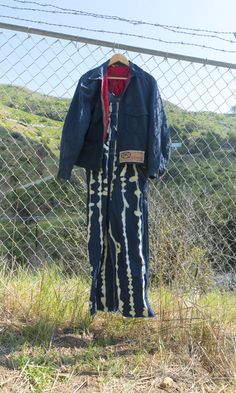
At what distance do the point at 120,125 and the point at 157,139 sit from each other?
0.23 metres

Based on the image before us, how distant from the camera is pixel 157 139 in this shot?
2.47 metres

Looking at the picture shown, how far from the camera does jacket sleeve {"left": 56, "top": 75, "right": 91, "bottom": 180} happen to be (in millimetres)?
2443

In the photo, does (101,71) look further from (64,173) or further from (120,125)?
(64,173)

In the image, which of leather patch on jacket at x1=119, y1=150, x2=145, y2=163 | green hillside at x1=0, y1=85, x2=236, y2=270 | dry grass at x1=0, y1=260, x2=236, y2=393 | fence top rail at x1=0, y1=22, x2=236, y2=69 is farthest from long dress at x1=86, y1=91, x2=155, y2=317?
green hillside at x1=0, y1=85, x2=236, y2=270

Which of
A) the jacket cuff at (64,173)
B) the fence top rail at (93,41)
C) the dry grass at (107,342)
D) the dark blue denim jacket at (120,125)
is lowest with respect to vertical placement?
the dry grass at (107,342)

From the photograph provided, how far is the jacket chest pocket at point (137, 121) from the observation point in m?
2.47

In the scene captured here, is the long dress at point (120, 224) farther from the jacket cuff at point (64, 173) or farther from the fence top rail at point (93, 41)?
the fence top rail at point (93, 41)

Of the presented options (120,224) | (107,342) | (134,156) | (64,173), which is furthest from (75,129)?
(107,342)

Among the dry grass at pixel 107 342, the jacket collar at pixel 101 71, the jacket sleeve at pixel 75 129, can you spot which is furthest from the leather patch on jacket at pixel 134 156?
the dry grass at pixel 107 342

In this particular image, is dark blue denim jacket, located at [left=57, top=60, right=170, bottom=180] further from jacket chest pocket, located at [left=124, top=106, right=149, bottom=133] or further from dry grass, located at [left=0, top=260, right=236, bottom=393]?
dry grass, located at [left=0, top=260, right=236, bottom=393]

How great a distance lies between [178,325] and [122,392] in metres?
0.59

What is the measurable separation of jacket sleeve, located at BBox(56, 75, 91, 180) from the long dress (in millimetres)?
145

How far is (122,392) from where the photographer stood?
2131 millimetres

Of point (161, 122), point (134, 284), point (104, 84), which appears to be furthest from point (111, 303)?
point (104, 84)
